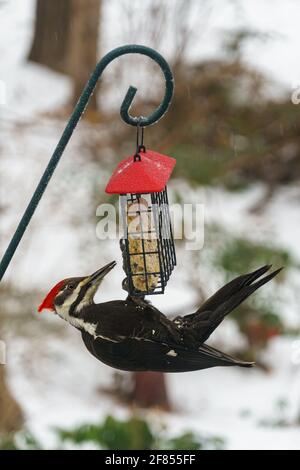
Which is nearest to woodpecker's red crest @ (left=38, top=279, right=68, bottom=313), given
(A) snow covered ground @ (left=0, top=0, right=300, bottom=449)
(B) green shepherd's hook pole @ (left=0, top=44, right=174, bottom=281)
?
(B) green shepherd's hook pole @ (left=0, top=44, right=174, bottom=281)

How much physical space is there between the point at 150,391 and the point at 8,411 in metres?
1.16

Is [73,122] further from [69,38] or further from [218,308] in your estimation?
[69,38]

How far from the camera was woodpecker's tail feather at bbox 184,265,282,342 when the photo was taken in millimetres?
1696

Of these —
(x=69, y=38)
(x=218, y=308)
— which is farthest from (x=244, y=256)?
(x=218, y=308)

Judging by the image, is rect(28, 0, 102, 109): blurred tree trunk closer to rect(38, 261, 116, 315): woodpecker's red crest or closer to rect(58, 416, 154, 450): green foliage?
rect(58, 416, 154, 450): green foliage

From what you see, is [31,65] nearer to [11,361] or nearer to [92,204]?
[92,204]

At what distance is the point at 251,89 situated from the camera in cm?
734

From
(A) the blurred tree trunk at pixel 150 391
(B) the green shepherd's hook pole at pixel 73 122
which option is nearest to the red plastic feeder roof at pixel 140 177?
(B) the green shepherd's hook pole at pixel 73 122

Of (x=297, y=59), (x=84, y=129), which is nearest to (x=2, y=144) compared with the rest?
(x=84, y=129)

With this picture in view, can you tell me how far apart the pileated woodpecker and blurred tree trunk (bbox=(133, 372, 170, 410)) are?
397 centimetres

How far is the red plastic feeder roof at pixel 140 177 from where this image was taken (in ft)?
5.53

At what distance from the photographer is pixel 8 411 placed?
16.0 feet

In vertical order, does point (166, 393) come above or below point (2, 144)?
below
